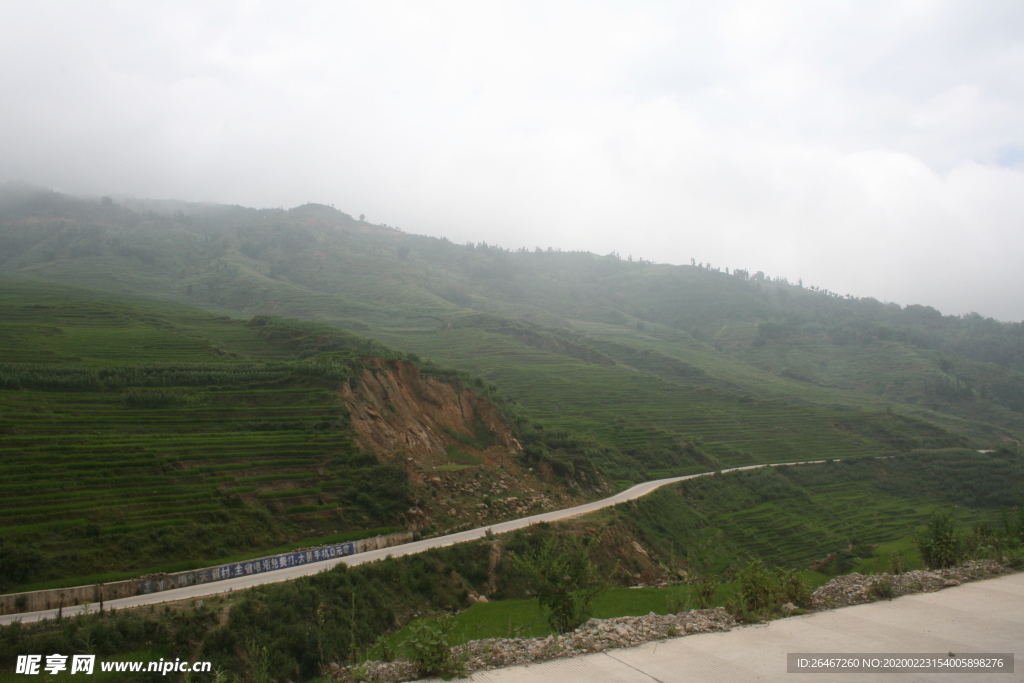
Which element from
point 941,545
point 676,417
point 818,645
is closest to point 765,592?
point 818,645

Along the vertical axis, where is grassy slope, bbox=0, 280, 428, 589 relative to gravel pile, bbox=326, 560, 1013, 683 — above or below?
below

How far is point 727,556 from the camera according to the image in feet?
116

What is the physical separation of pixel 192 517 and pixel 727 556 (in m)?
28.9

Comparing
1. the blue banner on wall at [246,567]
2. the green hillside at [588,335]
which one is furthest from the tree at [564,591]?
A: the green hillside at [588,335]

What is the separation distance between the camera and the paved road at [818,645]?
8.44 metres

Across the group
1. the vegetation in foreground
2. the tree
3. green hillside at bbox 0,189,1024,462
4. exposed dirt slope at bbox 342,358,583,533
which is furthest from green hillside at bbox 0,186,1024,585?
the tree

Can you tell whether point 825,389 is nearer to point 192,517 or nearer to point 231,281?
point 192,517

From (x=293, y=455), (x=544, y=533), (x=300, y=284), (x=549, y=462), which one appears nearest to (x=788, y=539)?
(x=549, y=462)

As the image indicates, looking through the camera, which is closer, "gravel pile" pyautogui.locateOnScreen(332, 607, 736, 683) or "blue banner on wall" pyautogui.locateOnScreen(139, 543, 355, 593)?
"gravel pile" pyautogui.locateOnScreen(332, 607, 736, 683)

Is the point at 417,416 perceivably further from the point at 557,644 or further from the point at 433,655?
the point at 433,655

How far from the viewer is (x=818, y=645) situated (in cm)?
965

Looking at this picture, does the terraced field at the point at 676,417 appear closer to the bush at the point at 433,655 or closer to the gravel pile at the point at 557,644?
the gravel pile at the point at 557,644

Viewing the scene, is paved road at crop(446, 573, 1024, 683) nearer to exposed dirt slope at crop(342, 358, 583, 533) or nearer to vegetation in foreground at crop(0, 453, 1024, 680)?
vegetation in foreground at crop(0, 453, 1024, 680)

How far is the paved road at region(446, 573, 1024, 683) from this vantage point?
844 centimetres
